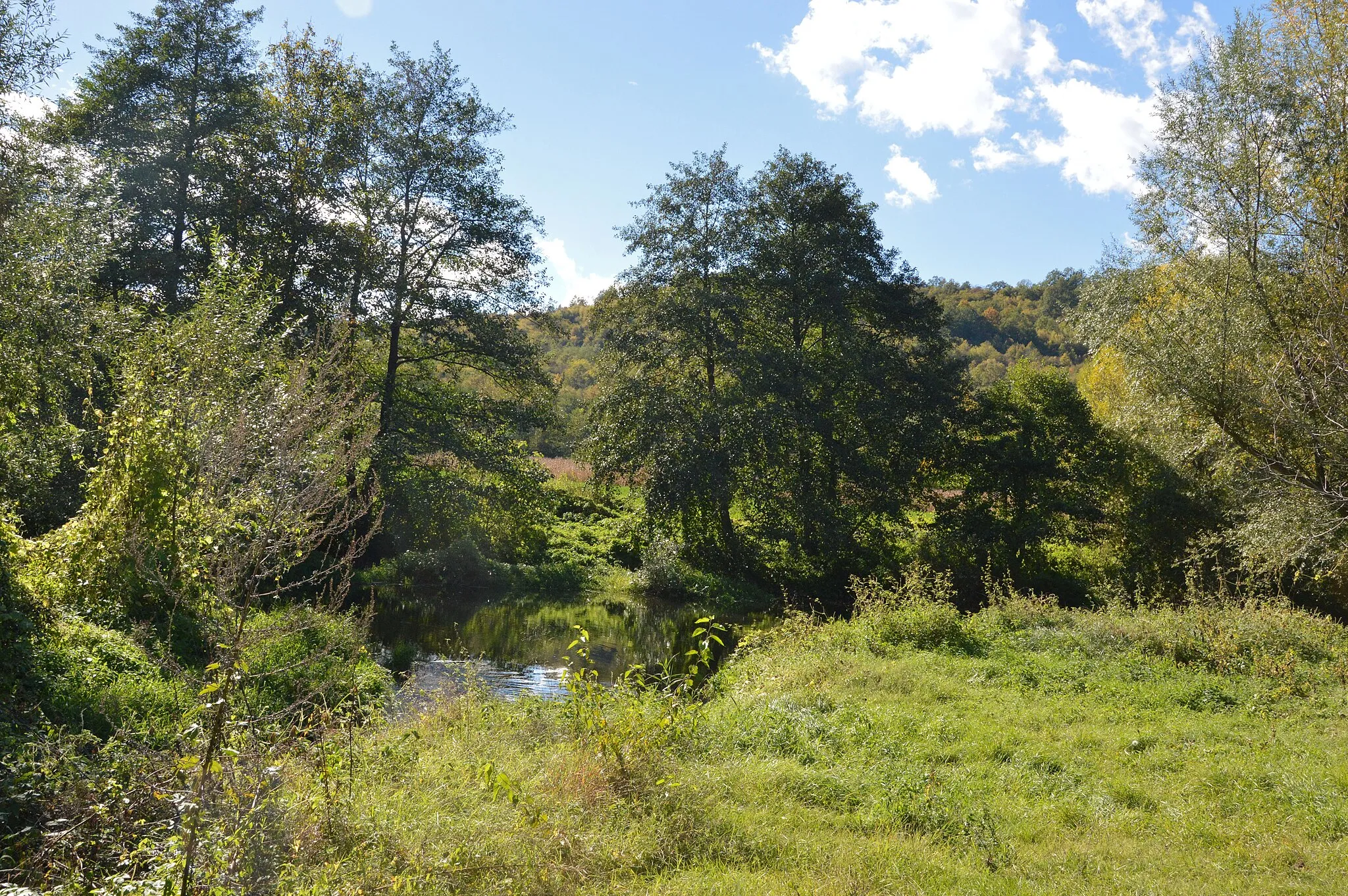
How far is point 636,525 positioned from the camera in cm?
2581

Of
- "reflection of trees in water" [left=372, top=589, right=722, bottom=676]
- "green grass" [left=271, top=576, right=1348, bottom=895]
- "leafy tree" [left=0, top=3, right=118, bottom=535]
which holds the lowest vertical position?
"reflection of trees in water" [left=372, top=589, right=722, bottom=676]

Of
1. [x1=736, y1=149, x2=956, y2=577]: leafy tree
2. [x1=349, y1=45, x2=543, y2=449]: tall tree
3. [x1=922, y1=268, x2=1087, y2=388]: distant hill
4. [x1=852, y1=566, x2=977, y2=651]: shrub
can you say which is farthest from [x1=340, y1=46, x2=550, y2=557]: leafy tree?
[x1=922, y1=268, x2=1087, y2=388]: distant hill

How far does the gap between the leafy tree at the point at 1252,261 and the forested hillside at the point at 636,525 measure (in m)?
0.09

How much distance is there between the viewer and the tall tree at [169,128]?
66.3ft

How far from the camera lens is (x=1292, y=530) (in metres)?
14.7

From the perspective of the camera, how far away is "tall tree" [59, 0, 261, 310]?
66.3 ft

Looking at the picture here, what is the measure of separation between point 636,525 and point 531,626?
7.97 meters

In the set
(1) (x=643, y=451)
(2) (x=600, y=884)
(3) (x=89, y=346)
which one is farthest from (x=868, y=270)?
(2) (x=600, y=884)

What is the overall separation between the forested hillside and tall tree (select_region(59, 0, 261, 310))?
11cm

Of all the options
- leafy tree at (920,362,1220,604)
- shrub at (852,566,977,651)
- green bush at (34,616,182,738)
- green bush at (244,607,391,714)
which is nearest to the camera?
green bush at (34,616,182,738)

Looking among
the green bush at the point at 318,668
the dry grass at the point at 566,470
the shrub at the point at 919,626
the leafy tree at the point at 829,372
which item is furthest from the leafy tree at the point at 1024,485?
the green bush at the point at 318,668

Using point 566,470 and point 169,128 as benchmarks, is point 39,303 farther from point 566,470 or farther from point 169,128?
point 566,470

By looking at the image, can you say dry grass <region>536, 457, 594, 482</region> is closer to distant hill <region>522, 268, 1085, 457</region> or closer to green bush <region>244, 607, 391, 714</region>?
distant hill <region>522, 268, 1085, 457</region>

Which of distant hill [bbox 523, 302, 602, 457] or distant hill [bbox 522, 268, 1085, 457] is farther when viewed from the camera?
distant hill [bbox 522, 268, 1085, 457]
